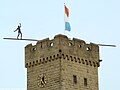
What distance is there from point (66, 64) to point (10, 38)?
562cm

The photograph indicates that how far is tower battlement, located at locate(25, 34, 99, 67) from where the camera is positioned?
56656 millimetres

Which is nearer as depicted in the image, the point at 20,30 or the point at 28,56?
the point at 20,30

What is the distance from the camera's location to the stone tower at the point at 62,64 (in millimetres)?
56250

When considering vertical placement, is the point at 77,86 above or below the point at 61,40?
below

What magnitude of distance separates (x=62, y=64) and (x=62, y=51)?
1.12 m

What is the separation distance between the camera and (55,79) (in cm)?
5616

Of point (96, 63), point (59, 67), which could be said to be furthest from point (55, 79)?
point (96, 63)

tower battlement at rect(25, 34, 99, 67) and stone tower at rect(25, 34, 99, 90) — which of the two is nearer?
stone tower at rect(25, 34, 99, 90)

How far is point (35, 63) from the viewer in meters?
58.6

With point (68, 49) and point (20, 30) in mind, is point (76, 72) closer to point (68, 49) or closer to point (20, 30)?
point (68, 49)

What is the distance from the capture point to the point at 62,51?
56.4 metres

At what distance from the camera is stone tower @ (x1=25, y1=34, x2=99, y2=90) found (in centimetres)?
5625

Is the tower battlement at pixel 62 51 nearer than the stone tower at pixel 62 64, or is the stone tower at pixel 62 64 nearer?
the stone tower at pixel 62 64

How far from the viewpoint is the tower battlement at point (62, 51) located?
56656 mm
